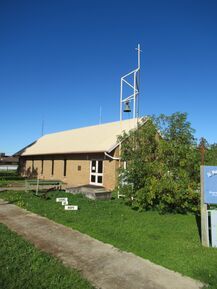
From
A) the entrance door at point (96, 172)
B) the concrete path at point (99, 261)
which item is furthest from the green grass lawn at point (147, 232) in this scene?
the entrance door at point (96, 172)

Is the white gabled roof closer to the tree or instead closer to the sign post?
the tree

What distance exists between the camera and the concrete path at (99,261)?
16.8 ft

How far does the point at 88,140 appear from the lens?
2278 centimetres

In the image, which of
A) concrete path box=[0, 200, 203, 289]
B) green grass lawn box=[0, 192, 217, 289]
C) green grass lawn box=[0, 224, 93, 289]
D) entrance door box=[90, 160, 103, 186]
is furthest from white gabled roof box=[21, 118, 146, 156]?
green grass lawn box=[0, 224, 93, 289]

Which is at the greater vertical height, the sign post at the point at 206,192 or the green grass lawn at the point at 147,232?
the sign post at the point at 206,192

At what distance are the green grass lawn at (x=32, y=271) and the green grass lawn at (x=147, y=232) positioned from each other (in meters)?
1.87

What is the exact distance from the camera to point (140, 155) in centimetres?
1229

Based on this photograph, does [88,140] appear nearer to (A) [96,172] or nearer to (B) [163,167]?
(A) [96,172]

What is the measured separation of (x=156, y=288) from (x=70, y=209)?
292 inches

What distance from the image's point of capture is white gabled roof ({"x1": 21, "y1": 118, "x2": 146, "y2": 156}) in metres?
19.3

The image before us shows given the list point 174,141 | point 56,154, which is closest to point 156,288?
point 174,141

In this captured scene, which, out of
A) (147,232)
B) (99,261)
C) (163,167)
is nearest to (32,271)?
(99,261)

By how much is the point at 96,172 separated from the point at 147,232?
Answer: 1184cm

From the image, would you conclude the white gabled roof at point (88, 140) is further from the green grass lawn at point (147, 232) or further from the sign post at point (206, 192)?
the sign post at point (206, 192)
